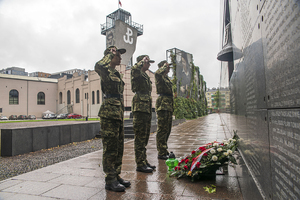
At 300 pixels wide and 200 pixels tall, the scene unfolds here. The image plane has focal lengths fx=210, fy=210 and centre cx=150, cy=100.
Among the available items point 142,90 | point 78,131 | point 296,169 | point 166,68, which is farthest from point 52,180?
point 78,131

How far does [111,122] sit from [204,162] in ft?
4.97

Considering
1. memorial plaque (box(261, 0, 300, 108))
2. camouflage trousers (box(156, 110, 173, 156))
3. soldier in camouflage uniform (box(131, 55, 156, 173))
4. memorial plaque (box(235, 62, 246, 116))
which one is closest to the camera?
memorial plaque (box(261, 0, 300, 108))

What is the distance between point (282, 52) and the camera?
3.08 feet

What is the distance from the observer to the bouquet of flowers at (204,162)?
10.1ft

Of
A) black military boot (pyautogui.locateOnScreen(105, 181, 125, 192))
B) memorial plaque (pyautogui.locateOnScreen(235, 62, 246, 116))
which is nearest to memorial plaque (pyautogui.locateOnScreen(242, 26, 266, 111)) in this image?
memorial plaque (pyautogui.locateOnScreen(235, 62, 246, 116))

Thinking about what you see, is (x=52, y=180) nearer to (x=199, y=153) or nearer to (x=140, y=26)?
(x=199, y=153)

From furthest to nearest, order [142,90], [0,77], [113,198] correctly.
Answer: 1. [0,77]
2. [142,90]
3. [113,198]

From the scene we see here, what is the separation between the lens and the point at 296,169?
845 mm

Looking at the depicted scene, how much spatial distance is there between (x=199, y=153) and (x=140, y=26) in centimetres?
4798

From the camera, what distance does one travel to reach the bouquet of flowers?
3092 millimetres

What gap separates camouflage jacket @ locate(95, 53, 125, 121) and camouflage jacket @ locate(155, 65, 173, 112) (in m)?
1.74

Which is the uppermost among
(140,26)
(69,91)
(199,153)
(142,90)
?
(140,26)

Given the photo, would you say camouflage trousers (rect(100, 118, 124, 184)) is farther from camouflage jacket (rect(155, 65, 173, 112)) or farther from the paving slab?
camouflage jacket (rect(155, 65, 173, 112))

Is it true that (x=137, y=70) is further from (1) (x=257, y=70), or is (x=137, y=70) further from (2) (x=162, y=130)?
(1) (x=257, y=70)
